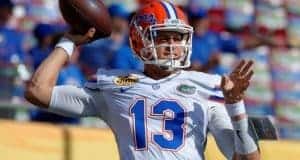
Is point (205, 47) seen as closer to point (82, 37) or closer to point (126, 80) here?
point (126, 80)

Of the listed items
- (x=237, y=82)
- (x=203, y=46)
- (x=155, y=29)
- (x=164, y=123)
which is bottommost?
(x=164, y=123)

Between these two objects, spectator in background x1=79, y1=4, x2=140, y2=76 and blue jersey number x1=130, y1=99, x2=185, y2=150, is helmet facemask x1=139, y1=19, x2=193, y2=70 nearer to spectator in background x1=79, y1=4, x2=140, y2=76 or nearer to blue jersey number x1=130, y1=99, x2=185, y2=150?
blue jersey number x1=130, y1=99, x2=185, y2=150

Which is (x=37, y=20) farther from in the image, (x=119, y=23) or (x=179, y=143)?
(x=179, y=143)

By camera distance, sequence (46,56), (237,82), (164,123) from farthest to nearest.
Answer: (46,56), (164,123), (237,82)

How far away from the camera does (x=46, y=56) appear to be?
617cm

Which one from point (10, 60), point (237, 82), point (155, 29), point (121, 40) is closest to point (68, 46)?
point (155, 29)

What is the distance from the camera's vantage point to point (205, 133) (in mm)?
3562

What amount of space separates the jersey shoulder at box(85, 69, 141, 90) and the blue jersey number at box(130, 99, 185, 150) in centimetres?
12

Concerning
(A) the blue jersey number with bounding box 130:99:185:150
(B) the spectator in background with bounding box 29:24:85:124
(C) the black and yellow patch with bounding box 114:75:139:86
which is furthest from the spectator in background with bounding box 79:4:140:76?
(A) the blue jersey number with bounding box 130:99:185:150

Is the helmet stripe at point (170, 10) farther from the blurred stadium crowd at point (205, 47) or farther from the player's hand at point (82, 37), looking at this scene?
the blurred stadium crowd at point (205, 47)

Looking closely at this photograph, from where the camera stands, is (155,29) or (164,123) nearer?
(164,123)

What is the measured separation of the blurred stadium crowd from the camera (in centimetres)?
620

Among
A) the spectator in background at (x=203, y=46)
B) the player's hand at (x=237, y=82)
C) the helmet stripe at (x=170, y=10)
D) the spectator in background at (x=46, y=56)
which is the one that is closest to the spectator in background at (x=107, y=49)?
the spectator in background at (x=46, y=56)

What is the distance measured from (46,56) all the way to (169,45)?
270cm
